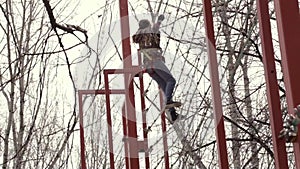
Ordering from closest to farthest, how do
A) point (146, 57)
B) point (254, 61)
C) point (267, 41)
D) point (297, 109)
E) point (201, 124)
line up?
point (297, 109) → point (267, 41) → point (146, 57) → point (201, 124) → point (254, 61)

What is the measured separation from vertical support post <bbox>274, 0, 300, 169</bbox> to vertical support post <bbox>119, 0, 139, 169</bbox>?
1145 mm

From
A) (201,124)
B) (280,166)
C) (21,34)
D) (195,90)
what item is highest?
(21,34)

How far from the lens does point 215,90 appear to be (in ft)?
4.25

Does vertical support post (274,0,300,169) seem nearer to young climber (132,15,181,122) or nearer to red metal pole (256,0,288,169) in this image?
red metal pole (256,0,288,169)

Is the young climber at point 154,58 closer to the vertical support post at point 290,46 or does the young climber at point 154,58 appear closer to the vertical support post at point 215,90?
the vertical support post at point 215,90

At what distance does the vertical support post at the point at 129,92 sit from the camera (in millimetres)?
2236

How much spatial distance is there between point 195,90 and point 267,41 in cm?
300

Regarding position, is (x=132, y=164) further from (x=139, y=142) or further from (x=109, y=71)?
(x=109, y=71)

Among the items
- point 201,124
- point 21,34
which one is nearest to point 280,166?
point 201,124

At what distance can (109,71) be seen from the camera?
2.44m

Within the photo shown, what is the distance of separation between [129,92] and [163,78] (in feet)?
2.73

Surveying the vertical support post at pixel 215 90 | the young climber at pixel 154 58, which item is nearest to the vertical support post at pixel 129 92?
the young climber at pixel 154 58

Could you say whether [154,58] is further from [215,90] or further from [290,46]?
[290,46]

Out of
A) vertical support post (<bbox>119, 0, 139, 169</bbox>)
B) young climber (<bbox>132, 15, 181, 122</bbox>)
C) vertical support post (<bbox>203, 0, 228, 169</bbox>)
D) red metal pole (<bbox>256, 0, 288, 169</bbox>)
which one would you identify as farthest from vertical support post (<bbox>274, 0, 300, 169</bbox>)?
young climber (<bbox>132, 15, 181, 122</bbox>)
